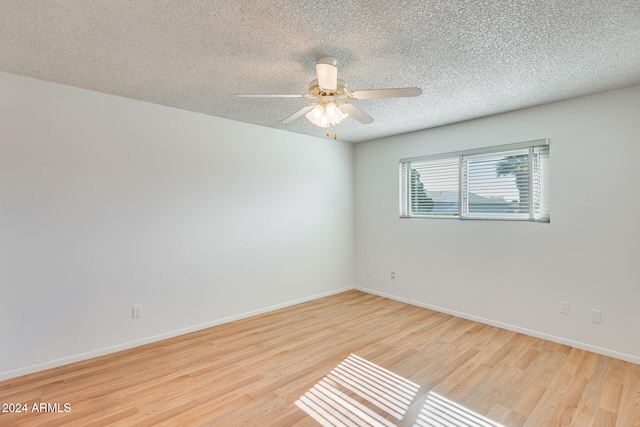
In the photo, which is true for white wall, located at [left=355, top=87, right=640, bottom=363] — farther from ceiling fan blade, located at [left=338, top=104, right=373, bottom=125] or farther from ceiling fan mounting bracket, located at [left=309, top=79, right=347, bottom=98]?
ceiling fan mounting bracket, located at [left=309, top=79, right=347, bottom=98]

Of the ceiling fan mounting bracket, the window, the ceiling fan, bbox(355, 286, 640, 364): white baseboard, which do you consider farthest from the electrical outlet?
the window

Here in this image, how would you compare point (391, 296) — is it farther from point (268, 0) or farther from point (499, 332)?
point (268, 0)

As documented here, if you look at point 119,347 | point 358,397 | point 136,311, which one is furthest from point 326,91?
point 119,347

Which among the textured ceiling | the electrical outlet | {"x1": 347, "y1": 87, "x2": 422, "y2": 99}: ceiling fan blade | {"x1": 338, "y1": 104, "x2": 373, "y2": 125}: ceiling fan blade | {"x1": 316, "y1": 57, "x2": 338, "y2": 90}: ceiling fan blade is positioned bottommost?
the electrical outlet

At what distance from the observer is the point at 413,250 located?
4367 mm

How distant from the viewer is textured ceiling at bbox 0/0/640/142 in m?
1.66

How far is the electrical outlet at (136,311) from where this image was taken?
304 cm

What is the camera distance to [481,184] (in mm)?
3748

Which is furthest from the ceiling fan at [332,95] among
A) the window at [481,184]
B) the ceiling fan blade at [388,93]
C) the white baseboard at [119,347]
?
the white baseboard at [119,347]

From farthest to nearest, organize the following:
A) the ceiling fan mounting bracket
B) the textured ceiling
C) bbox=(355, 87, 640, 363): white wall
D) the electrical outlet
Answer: the electrical outlet < bbox=(355, 87, 640, 363): white wall < the ceiling fan mounting bracket < the textured ceiling

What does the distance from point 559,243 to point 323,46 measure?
297 cm

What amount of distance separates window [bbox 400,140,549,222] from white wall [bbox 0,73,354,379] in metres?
1.63

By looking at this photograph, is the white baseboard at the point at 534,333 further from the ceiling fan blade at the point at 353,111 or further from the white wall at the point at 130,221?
the ceiling fan blade at the point at 353,111

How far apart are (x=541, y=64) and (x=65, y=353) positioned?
4.53 m
